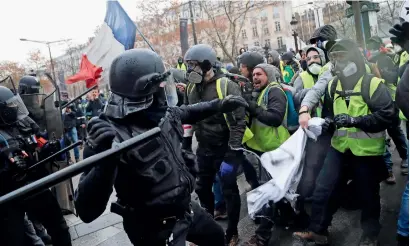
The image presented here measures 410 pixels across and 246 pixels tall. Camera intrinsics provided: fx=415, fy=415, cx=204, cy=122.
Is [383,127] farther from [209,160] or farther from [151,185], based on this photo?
[151,185]

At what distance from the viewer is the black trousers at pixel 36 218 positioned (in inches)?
126

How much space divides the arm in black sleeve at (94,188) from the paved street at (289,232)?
2.38 metres

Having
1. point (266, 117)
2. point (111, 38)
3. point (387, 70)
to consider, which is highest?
point (111, 38)

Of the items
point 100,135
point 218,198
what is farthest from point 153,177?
point 218,198

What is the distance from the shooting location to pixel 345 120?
3293 mm

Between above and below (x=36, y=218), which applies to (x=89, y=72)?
above

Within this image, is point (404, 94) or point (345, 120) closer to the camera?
point (404, 94)

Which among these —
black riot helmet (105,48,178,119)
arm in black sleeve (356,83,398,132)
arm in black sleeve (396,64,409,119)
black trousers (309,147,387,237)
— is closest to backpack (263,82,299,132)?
black trousers (309,147,387,237)

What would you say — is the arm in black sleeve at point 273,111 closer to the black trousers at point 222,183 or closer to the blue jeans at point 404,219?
the black trousers at point 222,183

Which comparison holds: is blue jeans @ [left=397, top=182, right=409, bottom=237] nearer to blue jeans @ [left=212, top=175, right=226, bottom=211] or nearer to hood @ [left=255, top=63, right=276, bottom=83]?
hood @ [left=255, top=63, right=276, bottom=83]

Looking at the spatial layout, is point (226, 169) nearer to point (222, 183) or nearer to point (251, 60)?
point (222, 183)

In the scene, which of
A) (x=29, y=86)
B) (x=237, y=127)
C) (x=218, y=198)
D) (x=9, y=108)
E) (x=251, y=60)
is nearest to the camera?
(x=9, y=108)

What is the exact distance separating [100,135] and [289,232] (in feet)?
9.47

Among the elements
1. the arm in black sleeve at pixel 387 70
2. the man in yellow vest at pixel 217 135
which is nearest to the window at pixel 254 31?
the arm in black sleeve at pixel 387 70
